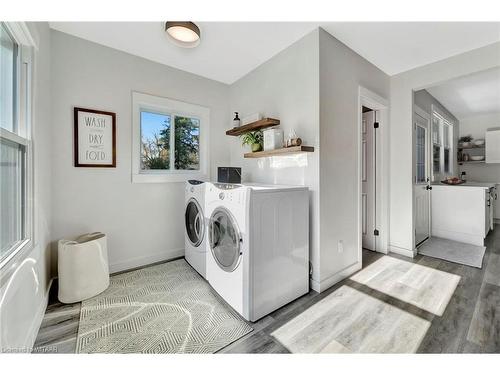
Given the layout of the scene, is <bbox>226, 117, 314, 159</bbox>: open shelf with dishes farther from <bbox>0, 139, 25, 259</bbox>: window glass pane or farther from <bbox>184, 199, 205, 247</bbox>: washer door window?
<bbox>0, 139, 25, 259</bbox>: window glass pane

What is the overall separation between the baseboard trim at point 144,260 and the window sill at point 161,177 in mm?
904

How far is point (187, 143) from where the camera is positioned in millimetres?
3053

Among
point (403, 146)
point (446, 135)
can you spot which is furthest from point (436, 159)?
point (403, 146)

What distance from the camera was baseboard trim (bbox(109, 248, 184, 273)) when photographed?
2.45 m

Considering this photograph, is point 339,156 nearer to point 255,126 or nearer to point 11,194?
point 255,126

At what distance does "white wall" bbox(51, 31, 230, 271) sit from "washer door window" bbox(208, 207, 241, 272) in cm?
104

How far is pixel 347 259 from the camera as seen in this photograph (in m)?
2.36

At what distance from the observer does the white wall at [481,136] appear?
16.2ft

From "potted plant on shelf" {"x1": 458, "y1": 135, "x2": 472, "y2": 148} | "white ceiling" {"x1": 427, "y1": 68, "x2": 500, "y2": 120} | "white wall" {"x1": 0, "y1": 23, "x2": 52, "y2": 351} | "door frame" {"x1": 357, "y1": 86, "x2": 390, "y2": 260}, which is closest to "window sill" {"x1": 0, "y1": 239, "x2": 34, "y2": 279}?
"white wall" {"x1": 0, "y1": 23, "x2": 52, "y2": 351}

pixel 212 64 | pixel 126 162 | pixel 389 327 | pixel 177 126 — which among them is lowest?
pixel 389 327
